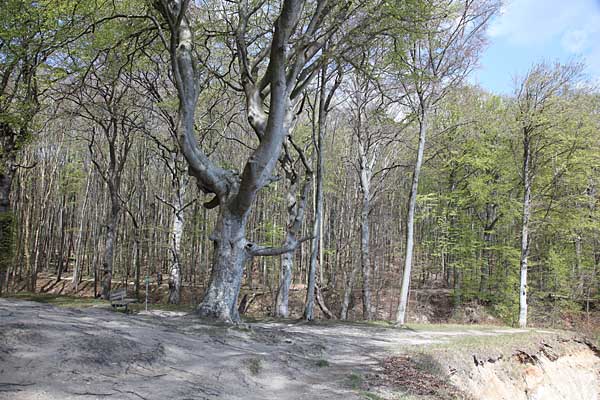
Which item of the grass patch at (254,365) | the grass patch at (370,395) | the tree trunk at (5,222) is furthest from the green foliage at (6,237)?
the grass patch at (370,395)

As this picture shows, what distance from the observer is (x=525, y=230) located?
18.3m

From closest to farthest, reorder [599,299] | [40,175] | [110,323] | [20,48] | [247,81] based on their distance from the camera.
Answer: [110,323]
[247,81]
[20,48]
[599,299]
[40,175]

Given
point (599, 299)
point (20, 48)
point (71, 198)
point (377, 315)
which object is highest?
point (20, 48)

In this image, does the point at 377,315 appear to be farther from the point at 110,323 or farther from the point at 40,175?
the point at 40,175

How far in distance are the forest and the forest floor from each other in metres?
2.10

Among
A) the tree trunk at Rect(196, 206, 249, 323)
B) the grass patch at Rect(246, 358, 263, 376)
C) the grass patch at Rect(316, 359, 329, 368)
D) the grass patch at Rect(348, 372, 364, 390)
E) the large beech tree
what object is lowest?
the grass patch at Rect(316, 359, 329, 368)

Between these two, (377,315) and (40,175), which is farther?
(40,175)

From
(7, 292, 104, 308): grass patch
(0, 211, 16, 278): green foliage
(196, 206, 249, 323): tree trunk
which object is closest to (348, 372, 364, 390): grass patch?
(196, 206, 249, 323): tree trunk

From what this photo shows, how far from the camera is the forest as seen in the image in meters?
10.0

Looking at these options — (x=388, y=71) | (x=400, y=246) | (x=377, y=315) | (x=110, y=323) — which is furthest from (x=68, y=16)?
(x=400, y=246)

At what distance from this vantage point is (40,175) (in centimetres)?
2597

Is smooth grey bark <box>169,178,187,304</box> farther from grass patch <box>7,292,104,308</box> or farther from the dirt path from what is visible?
the dirt path

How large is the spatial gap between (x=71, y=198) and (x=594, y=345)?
33470 mm

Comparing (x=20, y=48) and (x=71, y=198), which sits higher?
(x=20, y=48)
